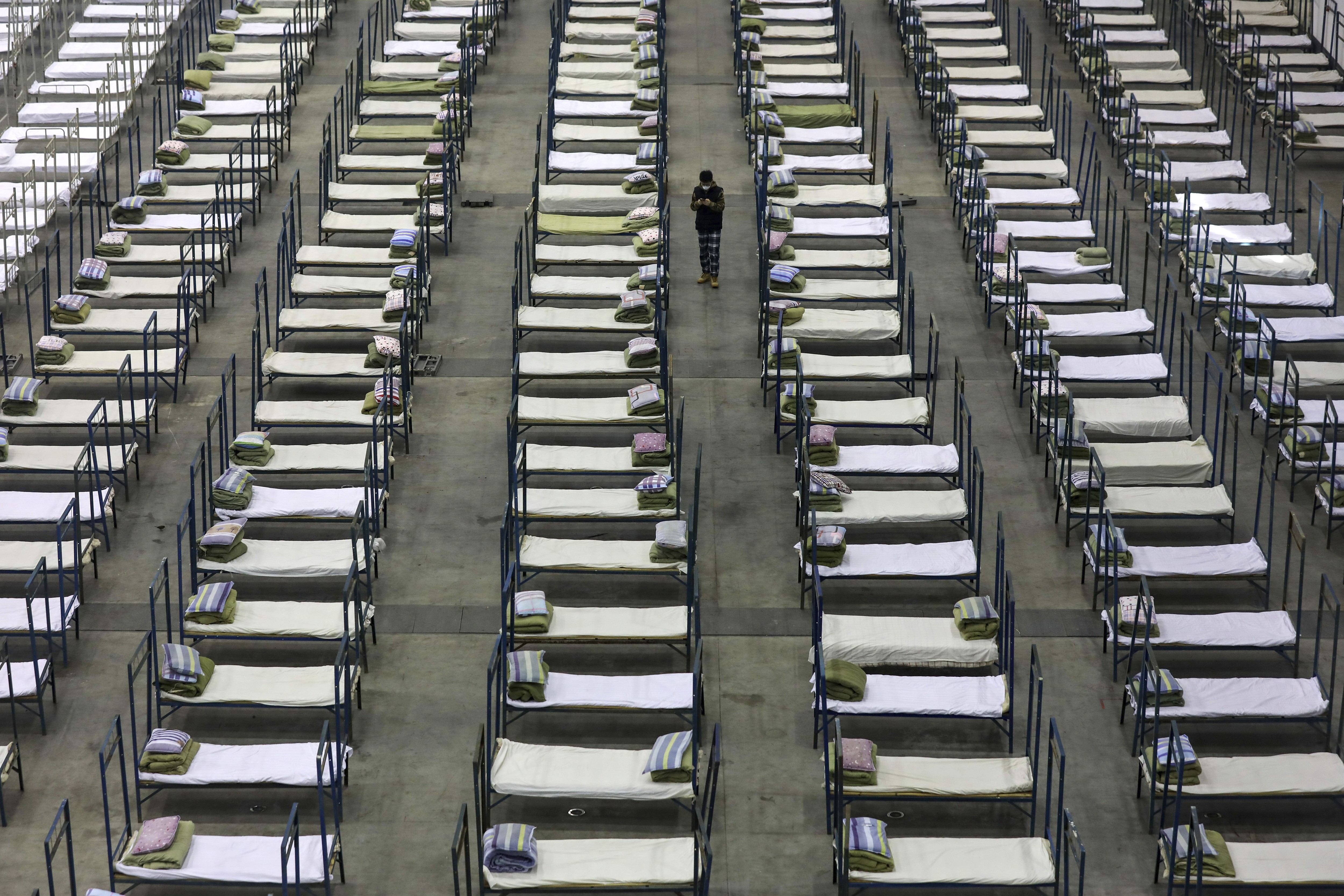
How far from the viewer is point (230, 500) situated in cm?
1739

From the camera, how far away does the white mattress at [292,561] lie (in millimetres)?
16375

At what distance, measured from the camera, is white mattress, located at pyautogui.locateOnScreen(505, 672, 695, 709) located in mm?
14812

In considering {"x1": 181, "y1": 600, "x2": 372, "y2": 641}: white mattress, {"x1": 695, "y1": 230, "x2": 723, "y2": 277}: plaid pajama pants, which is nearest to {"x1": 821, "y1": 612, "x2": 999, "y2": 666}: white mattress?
{"x1": 181, "y1": 600, "x2": 372, "y2": 641}: white mattress

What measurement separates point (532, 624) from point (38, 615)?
4.33 meters

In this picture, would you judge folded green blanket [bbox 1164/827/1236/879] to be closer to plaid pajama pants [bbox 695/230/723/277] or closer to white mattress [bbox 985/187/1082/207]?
plaid pajama pants [bbox 695/230/723/277]

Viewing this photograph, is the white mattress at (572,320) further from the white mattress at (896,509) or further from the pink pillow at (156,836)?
→ the pink pillow at (156,836)

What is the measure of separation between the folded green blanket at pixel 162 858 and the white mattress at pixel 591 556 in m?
4.23

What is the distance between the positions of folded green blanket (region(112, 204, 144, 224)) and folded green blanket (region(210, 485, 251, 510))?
705 centimetres

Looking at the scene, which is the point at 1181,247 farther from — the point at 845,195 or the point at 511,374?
the point at 511,374

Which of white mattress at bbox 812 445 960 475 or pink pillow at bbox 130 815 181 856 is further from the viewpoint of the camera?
white mattress at bbox 812 445 960 475

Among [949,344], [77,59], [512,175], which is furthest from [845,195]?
[77,59]

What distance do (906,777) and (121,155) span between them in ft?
55.0

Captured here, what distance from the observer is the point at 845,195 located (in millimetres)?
23516

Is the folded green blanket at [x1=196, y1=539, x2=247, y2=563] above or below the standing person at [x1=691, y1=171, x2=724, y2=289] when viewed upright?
below
